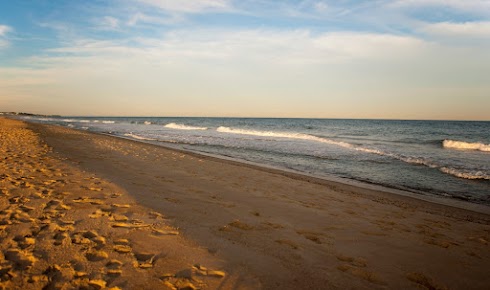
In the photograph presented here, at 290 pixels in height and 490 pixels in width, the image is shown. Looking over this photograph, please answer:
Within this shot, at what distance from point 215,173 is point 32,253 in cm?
669

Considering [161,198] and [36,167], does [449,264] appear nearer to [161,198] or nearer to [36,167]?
[161,198]

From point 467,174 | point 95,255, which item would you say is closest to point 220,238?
point 95,255

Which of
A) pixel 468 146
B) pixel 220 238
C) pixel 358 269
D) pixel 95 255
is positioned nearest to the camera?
pixel 95 255

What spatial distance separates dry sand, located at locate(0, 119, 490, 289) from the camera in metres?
3.23

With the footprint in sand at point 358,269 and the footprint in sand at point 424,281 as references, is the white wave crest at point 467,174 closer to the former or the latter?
the footprint in sand at point 424,281

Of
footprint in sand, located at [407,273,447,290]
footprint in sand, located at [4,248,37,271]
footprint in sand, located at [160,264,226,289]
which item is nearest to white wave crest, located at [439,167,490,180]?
footprint in sand, located at [407,273,447,290]

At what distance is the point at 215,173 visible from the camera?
994 centimetres

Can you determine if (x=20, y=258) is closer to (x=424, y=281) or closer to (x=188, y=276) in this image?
(x=188, y=276)

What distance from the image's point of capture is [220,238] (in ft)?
14.0

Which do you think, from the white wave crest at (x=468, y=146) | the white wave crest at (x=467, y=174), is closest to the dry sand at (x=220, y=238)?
the white wave crest at (x=467, y=174)

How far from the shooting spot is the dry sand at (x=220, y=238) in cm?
323

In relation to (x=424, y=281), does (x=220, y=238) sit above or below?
above

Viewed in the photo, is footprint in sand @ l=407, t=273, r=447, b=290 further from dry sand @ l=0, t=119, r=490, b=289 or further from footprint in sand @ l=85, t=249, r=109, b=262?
footprint in sand @ l=85, t=249, r=109, b=262

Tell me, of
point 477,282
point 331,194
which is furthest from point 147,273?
point 331,194
